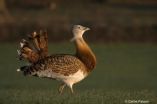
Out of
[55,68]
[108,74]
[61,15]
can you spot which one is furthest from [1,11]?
[55,68]

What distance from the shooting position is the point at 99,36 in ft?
104

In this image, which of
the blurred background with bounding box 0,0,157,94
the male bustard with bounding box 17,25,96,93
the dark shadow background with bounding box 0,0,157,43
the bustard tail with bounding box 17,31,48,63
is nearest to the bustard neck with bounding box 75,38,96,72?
the male bustard with bounding box 17,25,96,93

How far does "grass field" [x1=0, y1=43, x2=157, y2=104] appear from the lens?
39.5 ft

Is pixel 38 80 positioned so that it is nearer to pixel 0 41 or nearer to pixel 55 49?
pixel 55 49

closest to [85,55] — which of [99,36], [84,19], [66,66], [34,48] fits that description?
[66,66]

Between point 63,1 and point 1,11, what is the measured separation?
1001cm

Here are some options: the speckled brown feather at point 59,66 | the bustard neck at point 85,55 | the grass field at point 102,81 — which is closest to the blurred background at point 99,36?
the grass field at point 102,81

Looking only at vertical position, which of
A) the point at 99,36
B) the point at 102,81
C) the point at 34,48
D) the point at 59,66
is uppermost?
the point at 34,48

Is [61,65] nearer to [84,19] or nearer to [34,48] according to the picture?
[34,48]

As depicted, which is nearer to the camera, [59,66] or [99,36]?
[59,66]

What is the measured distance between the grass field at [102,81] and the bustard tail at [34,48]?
0.62 m

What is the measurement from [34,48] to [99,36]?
738 inches

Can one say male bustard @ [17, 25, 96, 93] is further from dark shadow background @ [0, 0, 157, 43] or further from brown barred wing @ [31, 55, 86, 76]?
dark shadow background @ [0, 0, 157, 43]

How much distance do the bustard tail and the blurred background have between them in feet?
24.7
